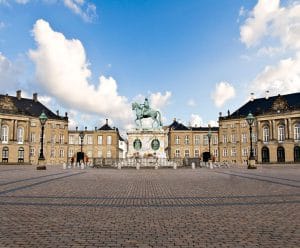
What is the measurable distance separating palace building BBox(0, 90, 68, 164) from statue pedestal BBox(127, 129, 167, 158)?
3135 cm

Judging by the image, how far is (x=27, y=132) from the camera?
233ft

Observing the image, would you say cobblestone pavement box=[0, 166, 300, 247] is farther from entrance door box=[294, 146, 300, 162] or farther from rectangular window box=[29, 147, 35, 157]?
rectangular window box=[29, 147, 35, 157]

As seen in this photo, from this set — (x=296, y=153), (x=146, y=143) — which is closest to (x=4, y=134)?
(x=146, y=143)

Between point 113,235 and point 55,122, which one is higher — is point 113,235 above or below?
below

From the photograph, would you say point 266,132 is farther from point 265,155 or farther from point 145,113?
point 145,113

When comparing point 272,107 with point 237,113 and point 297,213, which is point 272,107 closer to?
point 237,113

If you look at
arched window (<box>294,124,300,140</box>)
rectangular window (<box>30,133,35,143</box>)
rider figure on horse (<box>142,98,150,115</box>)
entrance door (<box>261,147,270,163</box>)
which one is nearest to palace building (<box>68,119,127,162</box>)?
rectangular window (<box>30,133,35,143</box>)

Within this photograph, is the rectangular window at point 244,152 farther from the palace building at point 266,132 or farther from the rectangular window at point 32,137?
the rectangular window at point 32,137

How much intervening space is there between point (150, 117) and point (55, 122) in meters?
41.4

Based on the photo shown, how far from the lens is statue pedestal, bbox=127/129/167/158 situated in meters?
41.8

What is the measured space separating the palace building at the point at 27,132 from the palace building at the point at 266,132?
4338 cm

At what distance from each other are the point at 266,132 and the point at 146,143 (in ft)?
134

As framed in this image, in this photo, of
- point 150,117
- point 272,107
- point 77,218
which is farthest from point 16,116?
point 77,218

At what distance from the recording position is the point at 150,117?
147 feet
